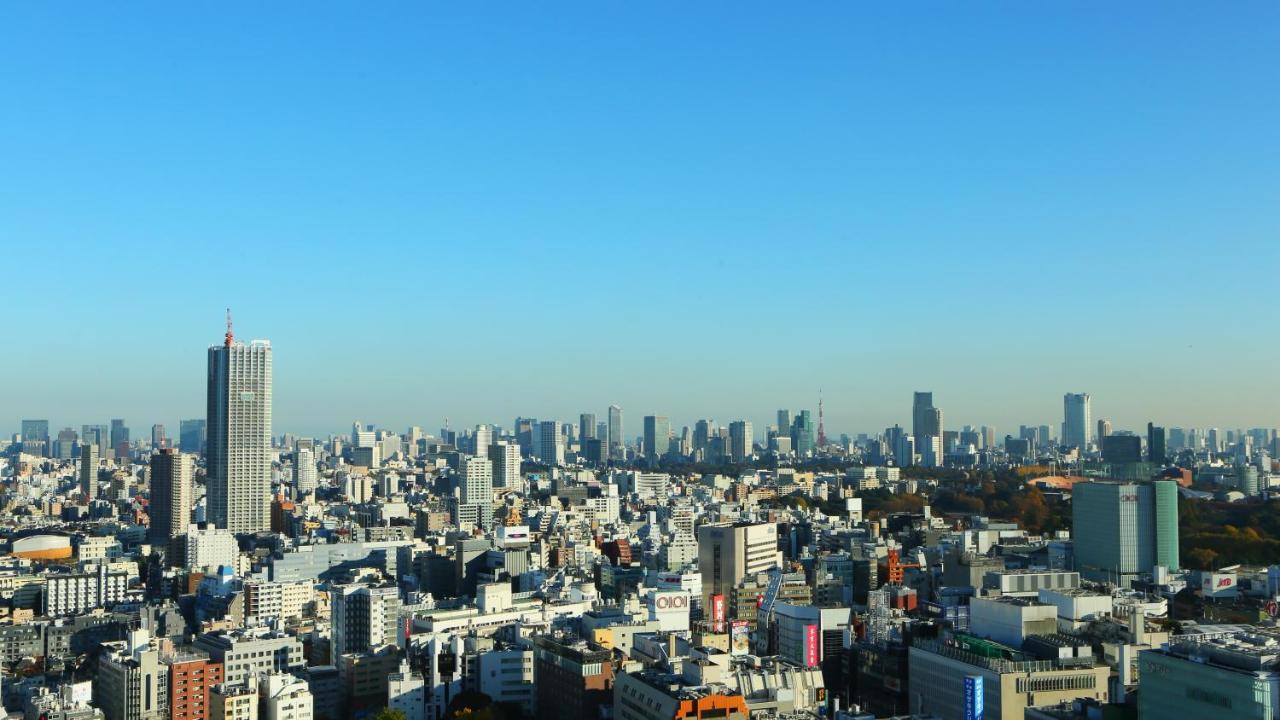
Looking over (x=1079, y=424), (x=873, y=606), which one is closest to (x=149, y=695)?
(x=873, y=606)

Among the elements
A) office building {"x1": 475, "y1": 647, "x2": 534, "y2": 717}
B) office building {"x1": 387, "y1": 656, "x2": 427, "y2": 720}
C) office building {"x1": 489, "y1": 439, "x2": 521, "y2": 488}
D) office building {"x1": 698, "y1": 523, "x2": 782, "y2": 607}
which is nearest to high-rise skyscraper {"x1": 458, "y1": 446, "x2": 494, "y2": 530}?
office building {"x1": 489, "y1": 439, "x2": 521, "y2": 488}

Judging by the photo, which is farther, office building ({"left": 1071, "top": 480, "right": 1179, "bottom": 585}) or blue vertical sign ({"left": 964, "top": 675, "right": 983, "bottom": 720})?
office building ({"left": 1071, "top": 480, "right": 1179, "bottom": 585})

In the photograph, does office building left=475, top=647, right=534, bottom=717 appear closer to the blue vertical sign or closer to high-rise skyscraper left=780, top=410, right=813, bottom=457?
the blue vertical sign

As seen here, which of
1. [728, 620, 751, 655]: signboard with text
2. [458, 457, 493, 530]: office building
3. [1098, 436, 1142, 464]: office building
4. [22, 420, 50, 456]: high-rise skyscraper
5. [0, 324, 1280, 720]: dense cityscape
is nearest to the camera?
[0, 324, 1280, 720]: dense cityscape

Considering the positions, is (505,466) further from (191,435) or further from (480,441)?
(191,435)

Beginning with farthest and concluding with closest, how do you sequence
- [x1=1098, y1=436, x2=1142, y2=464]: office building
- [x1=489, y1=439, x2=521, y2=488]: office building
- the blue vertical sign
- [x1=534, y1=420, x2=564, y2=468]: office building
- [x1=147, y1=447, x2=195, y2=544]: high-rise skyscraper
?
[x1=534, y1=420, x2=564, y2=468]: office building
[x1=489, y1=439, x2=521, y2=488]: office building
[x1=1098, y1=436, x2=1142, y2=464]: office building
[x1=147, y1=447, x2=195, y2=544]: high-rise skyscraper
the blue vertical sign

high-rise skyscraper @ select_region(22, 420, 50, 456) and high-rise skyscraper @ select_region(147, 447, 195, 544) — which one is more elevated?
high-rise skyscraper @ select_region(22, 420, 50, 456)

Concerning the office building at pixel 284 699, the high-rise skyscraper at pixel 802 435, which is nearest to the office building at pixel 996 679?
the office building at pixel 284 699
